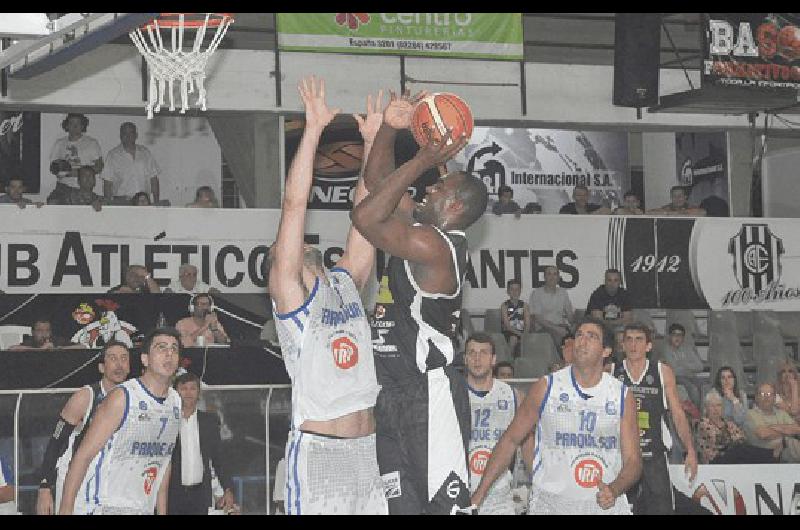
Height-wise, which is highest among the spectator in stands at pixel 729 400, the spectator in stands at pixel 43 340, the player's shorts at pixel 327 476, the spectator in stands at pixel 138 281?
the spectator in stands at pixel 138 281

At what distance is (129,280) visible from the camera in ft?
47.1

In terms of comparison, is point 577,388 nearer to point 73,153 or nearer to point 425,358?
point 425,358

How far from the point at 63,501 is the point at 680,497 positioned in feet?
19.0

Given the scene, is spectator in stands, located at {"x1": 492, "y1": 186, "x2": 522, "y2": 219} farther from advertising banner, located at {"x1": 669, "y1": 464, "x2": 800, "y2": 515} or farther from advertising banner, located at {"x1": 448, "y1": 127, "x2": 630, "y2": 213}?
advertising banner, located at {"x1": 669, "y1": 464, "x2": 800, "y2": 515}

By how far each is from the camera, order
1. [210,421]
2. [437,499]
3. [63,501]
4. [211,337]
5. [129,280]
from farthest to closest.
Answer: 1. [129,280]
2. [211,337]
3. [210,421]
4. [63,501]
5. [437,499]

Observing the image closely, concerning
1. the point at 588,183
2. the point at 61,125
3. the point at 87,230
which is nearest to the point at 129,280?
the point at 87,230

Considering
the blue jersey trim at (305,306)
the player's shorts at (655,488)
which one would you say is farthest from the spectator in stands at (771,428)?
the blue jersey trim at (305,306)

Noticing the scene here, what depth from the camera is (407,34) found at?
52.1 ft

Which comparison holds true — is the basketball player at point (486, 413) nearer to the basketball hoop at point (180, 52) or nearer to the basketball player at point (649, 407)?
the basketball player at point (649, 407)

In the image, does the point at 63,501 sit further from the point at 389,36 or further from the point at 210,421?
the point at 389,36

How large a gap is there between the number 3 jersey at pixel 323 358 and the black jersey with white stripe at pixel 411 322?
42 centimetres

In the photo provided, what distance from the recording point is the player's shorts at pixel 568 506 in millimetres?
8117

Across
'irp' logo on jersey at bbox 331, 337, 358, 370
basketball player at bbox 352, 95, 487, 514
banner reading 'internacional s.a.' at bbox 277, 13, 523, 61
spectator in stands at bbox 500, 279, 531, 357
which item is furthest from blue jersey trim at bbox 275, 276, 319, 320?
banner reading 'internacional s.a.' at bbox 277, 13, 523, 61

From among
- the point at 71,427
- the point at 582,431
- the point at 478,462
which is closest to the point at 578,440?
the point at 582,431
